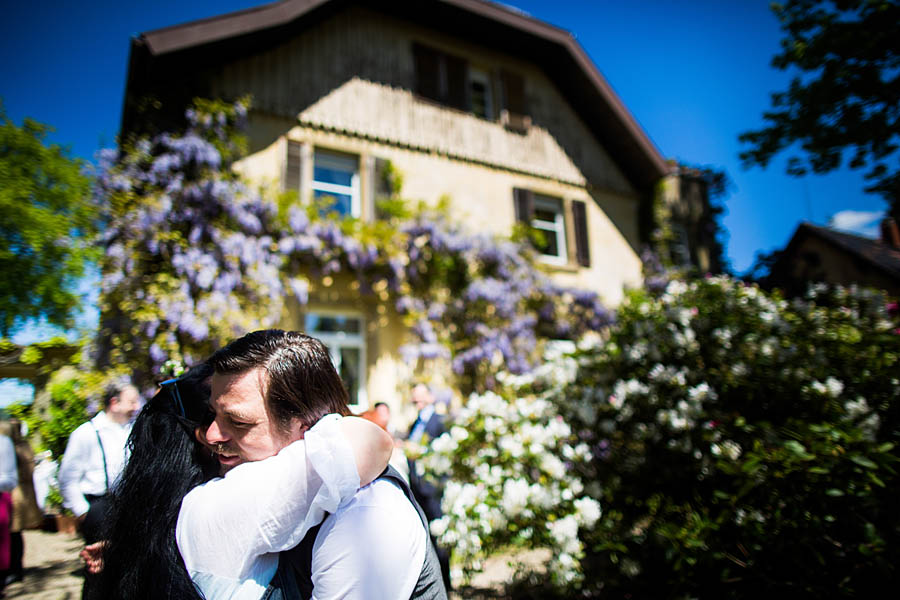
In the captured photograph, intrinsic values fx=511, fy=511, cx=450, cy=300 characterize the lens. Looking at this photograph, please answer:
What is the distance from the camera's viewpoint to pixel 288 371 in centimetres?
142

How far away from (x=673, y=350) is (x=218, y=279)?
5.41 m

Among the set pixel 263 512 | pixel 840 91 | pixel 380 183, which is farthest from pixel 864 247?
pixel 263 512

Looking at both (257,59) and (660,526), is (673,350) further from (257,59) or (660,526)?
(257,59)

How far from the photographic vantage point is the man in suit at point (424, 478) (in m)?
3.96

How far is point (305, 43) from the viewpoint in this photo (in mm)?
8828

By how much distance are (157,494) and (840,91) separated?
404 inches

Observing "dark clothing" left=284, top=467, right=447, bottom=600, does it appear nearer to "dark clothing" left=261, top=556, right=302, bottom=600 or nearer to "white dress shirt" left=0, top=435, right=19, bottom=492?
"dark clothing" left=261, top=556, right=302, bottom=600

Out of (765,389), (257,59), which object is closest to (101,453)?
(765,389)

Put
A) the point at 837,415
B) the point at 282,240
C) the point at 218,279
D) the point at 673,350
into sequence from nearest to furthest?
the point at 837,415 → the point at 673,350 → the point at 218,279 → the point at 282,240

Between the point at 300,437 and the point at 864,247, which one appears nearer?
the point at 300,437

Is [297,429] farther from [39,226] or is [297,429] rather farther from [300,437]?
[39,226]

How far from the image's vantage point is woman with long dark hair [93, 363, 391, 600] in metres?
1.22

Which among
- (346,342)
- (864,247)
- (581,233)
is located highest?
(581,233)

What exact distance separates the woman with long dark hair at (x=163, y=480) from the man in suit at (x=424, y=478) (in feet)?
8.48
